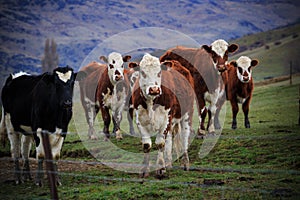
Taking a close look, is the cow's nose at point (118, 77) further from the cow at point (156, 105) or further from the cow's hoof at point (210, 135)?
the cow at point (156, 105)

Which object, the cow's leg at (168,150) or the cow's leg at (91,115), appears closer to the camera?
the cow's leg at (168,150)

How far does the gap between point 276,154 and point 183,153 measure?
7.86 feet

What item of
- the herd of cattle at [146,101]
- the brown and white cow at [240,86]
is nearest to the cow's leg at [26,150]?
the herd of cattle at [146,101]

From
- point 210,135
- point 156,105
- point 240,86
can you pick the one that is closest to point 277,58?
point 240,86

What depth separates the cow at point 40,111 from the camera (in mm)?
9820

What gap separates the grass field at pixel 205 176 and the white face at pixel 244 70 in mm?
2090

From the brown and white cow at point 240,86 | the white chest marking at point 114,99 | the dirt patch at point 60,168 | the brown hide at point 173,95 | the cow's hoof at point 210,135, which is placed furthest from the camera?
the brown and white cow at point 240,86

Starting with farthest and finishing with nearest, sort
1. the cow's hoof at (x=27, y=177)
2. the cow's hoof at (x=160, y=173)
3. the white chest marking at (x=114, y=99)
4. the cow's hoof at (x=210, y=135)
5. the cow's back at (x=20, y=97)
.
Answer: the white chest marking at (x=114, y=99) < the cow's hoof at (x=210, y=135) < the cow's hoof at (x=27, y=177) < the cow's back at (x=20, y=97) < the cow's hoof at (x=160, y=173)

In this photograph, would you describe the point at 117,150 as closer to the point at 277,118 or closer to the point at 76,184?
the point at 76,184

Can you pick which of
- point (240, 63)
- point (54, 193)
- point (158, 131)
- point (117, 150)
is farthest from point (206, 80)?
point (54, 193)

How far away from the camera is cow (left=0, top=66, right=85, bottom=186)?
9820 mm

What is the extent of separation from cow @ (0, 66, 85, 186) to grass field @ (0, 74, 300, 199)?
2.48ft

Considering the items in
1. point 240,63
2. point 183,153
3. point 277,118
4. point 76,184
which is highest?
point 240,63

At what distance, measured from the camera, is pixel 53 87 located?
1009 cm
